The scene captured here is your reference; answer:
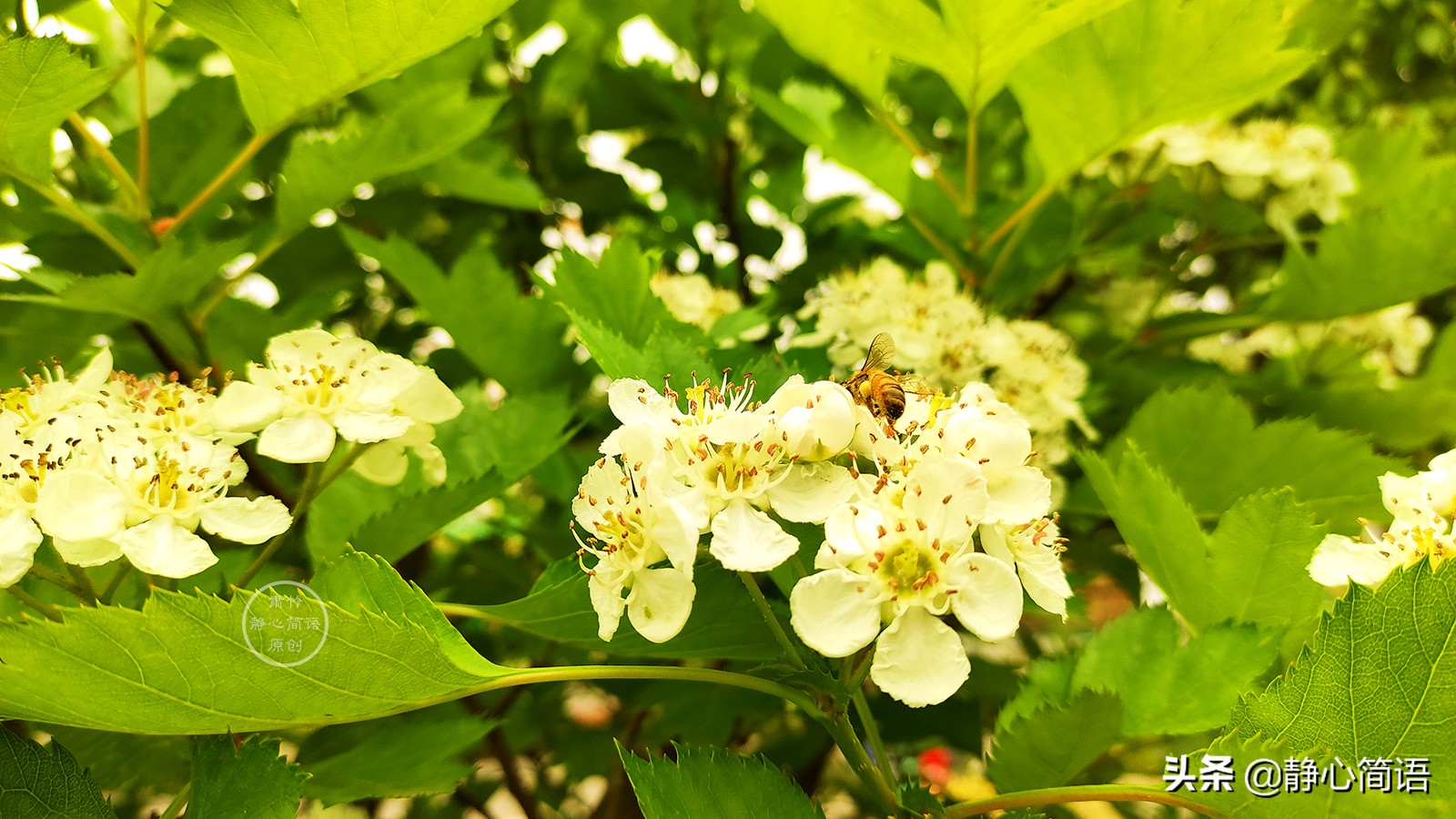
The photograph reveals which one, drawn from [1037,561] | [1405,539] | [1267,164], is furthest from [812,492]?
[1267,164]

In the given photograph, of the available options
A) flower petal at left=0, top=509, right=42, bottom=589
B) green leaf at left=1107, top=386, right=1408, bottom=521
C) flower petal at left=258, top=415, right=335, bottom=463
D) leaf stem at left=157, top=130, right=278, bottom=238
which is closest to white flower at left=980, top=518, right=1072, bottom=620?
green leaf at left=1107, top=386, right=1408, bottom=521

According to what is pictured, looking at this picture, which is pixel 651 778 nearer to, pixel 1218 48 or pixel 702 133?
pixel 1218 48

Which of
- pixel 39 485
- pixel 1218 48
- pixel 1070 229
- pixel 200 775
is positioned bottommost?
pixel 200 775

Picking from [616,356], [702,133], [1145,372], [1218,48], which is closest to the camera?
[616,356]

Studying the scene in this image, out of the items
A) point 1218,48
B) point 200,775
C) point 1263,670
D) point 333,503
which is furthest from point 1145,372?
point 200,775

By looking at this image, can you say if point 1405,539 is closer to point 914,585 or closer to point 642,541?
point 914,585

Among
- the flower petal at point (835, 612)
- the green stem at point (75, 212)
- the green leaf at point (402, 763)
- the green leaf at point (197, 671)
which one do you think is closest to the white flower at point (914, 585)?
the flower petal at point (835, 612)
